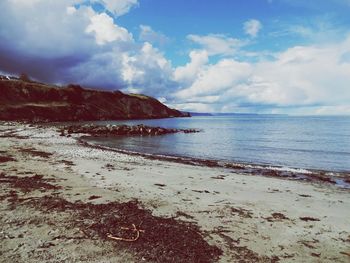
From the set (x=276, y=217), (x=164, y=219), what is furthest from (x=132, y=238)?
(x=276, y=217)

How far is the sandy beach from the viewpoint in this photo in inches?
358

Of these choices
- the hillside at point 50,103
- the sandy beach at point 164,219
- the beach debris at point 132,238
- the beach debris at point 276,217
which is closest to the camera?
the sandy beach at point 164,219

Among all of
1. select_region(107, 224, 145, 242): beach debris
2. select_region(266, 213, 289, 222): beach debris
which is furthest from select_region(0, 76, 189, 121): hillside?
select_region(266, 213, 289, 222): beach debris

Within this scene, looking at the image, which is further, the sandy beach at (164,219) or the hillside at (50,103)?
the hillside at (50,103)

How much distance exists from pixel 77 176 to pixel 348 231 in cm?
1439

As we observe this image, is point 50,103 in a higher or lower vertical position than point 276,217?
higher

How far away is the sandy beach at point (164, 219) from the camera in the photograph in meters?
9.09

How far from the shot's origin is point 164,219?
1186 cm

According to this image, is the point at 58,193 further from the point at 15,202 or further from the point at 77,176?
the point at 77,176

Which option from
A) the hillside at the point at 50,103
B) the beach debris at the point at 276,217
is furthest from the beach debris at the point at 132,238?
the hillside at the point at 50,103

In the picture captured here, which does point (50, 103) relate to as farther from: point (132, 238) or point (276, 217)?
point (132, 238)

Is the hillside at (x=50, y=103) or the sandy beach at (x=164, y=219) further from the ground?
the hillside at (x=50, y=103)

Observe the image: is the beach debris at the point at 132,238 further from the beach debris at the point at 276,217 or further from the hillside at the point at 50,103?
the hillside at the point at 50,103

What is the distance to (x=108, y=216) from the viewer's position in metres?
11.8
